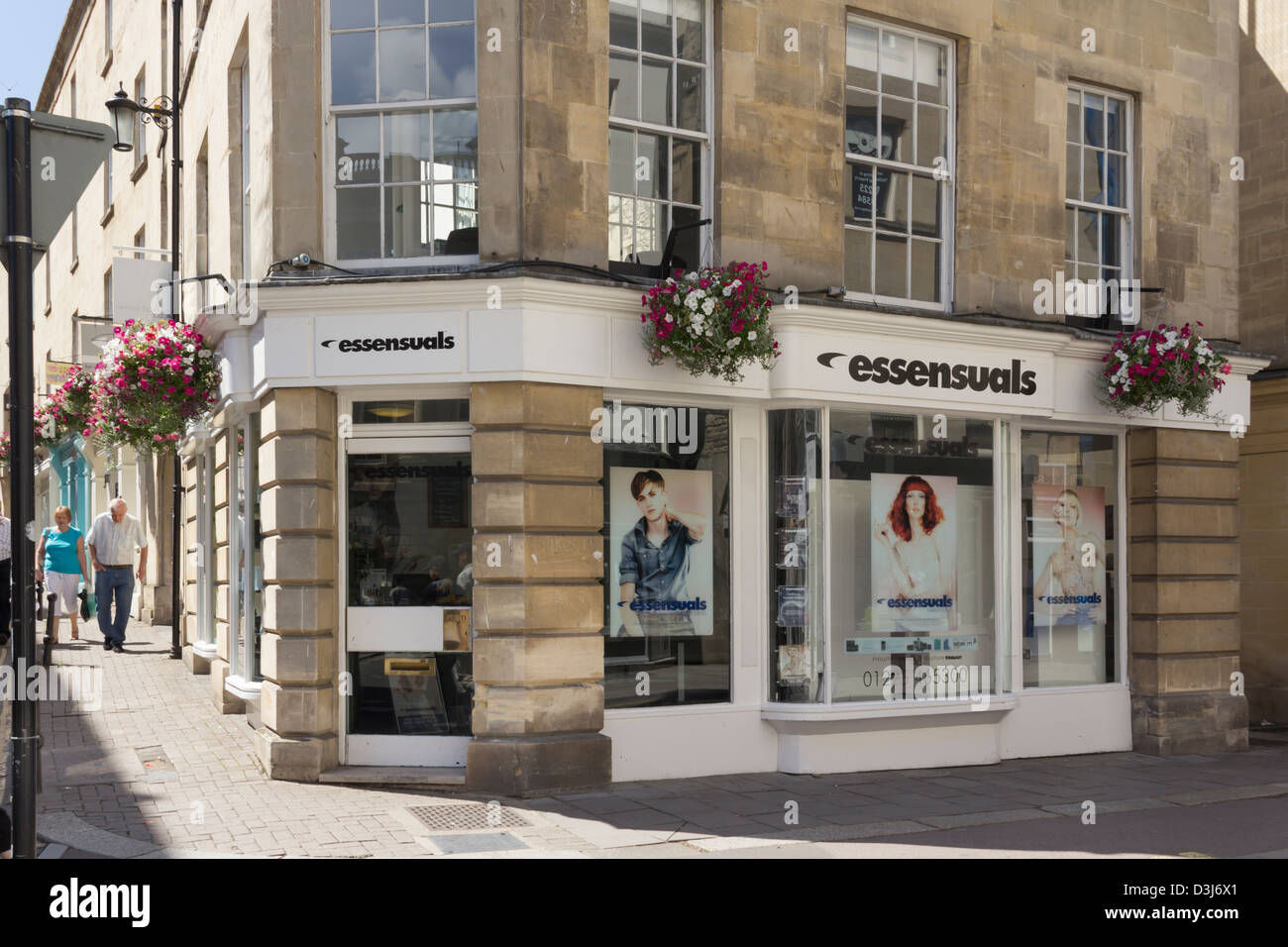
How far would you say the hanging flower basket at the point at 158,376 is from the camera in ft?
36.4

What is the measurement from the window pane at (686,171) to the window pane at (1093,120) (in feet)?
14.3

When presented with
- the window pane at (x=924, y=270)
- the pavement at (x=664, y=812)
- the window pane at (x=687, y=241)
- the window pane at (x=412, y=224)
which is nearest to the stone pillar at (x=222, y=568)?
the pavement at (x=664, y=812)

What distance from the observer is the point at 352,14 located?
31.9 ft

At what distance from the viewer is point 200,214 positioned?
13938 millimetres

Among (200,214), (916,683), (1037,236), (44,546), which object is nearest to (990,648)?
(916,683)

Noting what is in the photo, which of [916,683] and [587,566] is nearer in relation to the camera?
[587,566]

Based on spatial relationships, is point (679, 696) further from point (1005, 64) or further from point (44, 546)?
point (44, 546)

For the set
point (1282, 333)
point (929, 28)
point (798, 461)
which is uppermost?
point (929, 28)

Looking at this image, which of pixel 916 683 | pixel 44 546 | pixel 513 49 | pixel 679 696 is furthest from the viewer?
pixel 44 546

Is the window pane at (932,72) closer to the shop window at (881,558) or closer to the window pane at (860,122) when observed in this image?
the window pane at (860,122)

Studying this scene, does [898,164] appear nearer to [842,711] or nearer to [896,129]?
[896,129]

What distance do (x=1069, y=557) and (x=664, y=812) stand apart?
5.51m

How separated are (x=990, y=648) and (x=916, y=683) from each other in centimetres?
91

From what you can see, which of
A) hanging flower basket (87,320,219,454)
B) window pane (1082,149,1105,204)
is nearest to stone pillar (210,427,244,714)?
hanging flower basket (87,320,219,454)
